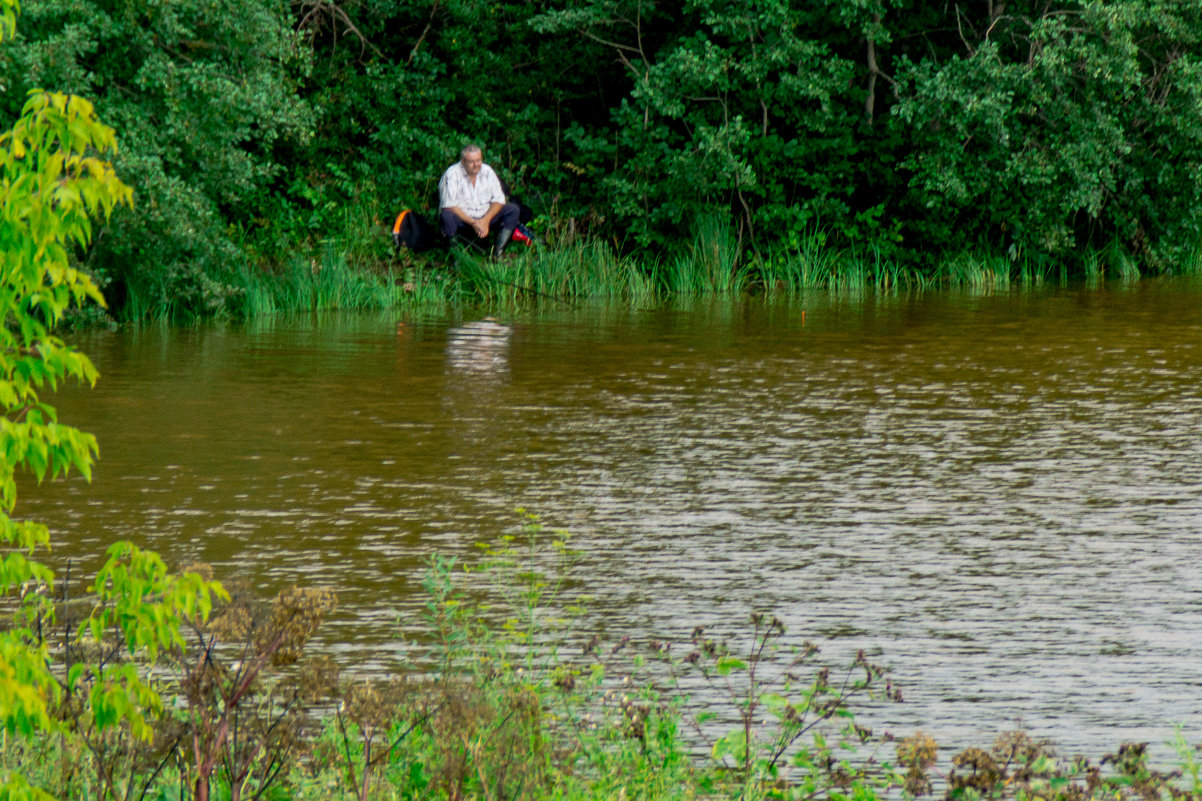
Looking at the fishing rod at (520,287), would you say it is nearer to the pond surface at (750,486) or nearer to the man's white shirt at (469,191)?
the man's white shirt at (469,191)

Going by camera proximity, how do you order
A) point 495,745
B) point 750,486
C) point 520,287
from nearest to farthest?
point 495,745 → point 750,486 → point 520,287

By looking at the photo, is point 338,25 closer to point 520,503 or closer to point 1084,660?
point 520,503

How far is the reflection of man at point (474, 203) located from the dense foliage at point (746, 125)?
2.64 feet

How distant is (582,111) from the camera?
23.0 metres

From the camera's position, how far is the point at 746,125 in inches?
795

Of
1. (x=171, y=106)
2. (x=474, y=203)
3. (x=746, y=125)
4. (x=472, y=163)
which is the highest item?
(x=746, y=125)

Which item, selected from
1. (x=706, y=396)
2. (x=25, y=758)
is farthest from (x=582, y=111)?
(x=25, y=758)

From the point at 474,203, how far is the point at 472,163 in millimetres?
480

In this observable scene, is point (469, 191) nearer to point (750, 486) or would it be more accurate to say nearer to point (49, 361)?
point (750, 486)

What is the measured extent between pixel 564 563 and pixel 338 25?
1699cm

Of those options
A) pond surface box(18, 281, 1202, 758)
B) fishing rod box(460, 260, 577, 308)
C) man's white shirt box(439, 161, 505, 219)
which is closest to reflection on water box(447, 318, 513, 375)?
pond surface box(18, 281, 1202, 758)

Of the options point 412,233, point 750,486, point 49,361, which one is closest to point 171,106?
point 412,233

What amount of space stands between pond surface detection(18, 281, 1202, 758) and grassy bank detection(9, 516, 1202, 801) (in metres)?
0.43

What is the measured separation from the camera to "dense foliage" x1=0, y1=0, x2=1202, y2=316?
18844mm
